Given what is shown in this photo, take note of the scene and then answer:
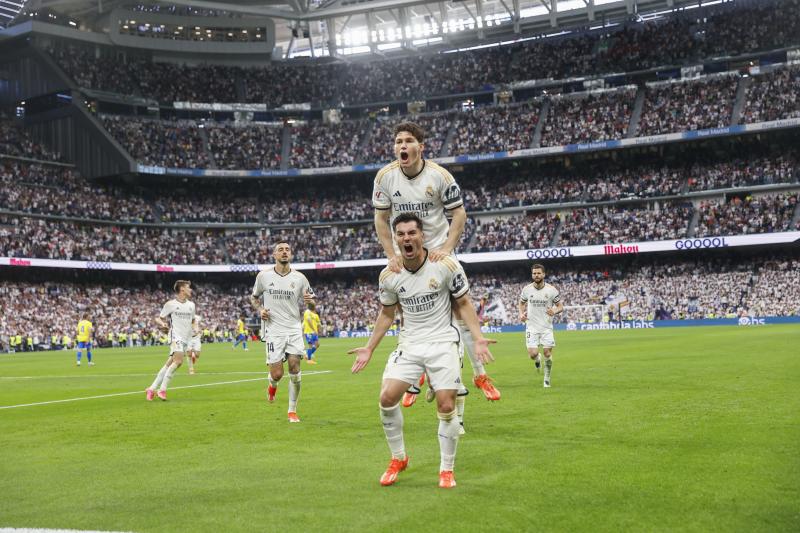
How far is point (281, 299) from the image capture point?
15.1 metres

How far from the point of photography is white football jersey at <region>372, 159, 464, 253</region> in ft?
31.9

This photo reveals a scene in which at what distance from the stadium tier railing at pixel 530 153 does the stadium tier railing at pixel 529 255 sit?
945 centimetres

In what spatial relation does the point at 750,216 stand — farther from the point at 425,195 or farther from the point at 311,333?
the point at 425,195

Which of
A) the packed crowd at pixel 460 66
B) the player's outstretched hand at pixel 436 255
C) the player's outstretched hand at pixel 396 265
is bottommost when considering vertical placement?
the player's outstretched hand at pixel 396 265

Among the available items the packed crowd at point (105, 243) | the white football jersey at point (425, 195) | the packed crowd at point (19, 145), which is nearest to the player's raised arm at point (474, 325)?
the white football jersey at point (425, 195)

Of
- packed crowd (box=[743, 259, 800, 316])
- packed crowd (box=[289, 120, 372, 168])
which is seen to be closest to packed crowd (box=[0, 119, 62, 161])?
packed crowd (box=[289, 120, 372, 168])

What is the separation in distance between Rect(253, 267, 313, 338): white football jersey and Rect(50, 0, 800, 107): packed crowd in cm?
7007

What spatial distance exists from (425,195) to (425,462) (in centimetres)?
318

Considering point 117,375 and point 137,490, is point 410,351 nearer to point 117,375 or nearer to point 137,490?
point 137,490

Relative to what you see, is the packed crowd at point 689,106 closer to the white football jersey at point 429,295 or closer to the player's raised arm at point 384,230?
the player's raised arm at point 384,230

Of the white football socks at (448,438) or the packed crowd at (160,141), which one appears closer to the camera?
the white football socks at (448,438)

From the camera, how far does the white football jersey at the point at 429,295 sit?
8.48 m

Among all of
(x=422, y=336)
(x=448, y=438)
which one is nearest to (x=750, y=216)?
(x=422, y=336)

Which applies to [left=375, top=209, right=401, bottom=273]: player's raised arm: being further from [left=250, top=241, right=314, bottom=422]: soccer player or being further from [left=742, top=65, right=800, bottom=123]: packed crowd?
[left=742, top=65, right=800, bottom=123]: packed crowd
